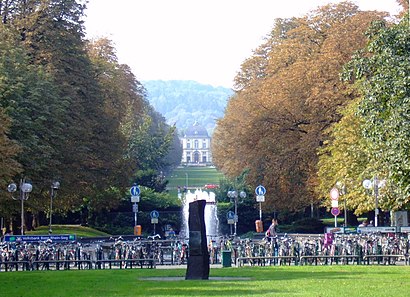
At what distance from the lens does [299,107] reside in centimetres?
6053

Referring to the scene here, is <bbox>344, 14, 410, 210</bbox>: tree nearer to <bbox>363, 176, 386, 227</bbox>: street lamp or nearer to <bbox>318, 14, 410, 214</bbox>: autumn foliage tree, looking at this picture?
<bbox>318, 14, 410, 214</bbox>: autumn foliage tree

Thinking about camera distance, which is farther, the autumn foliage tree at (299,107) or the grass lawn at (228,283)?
the autumn foliage tree at (299,107)

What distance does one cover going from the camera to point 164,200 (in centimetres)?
7431

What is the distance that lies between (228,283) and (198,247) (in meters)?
2.31

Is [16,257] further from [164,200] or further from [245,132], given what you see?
[164,200]

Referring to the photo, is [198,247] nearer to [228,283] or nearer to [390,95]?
[228,283]

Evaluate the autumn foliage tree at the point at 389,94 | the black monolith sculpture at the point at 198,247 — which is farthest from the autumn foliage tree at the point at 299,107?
the black monolith sculpture at the point at 198,247

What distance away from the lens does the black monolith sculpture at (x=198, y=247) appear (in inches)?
1055

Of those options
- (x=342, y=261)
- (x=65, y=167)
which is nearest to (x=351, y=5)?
(x=65, y=167)

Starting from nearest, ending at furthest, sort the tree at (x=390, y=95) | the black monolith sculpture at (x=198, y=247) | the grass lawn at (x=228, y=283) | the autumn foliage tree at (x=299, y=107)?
the grass lawn at (x=228, y=283), the black monolith sculpture at (x=198, y=247), the tree at (x=390, y=95), the autumn foliage tree at (x=299, y=107)

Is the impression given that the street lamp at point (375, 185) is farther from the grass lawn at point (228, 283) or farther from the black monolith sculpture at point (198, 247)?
the black monolith sculpture at point (198, 247)

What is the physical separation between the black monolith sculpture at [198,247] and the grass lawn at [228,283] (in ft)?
2.05

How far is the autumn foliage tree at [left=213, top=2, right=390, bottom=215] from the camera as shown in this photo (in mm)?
57688

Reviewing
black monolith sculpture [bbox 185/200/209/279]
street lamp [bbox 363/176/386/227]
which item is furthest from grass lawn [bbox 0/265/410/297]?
street lamp [bbox 363/176/386/227]
